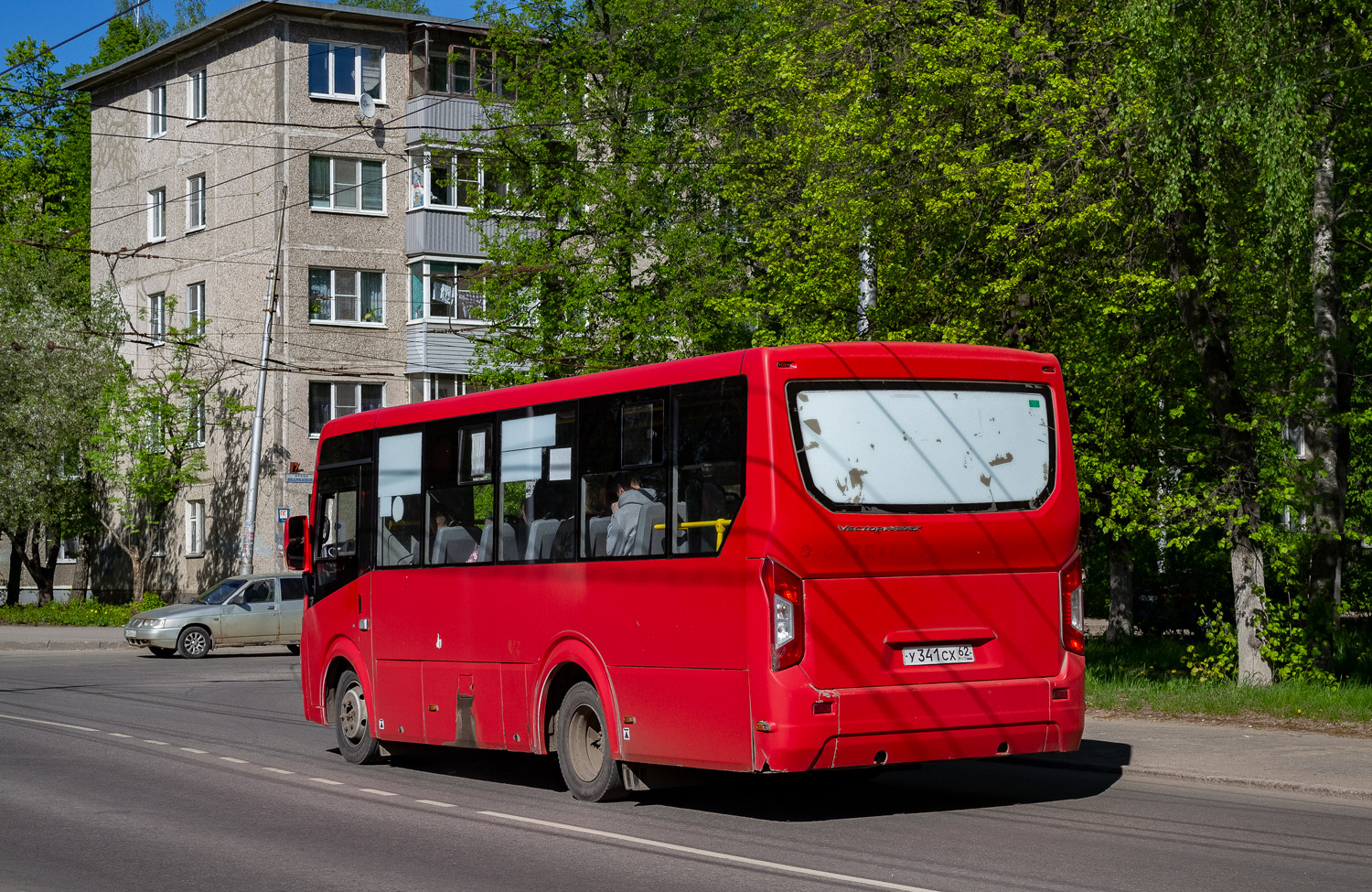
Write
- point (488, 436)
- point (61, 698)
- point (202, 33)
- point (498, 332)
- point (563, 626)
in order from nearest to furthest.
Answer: point (563, 626), point (488, 436), point (61, 698), point (498, 332), point (202, 33)

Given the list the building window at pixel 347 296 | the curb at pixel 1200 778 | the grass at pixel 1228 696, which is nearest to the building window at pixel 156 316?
the building window at pixel 347 296

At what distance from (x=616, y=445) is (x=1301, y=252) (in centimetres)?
955

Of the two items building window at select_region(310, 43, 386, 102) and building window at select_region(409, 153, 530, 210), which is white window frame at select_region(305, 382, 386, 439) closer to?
building window at select_region(409, 153, 530, 210)

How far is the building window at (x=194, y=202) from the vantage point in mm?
51188

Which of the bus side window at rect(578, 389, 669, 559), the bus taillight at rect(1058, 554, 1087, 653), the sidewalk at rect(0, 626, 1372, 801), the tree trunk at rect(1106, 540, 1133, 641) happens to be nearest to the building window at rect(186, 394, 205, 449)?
the tree trunk at rect(1106, 540, 1133, 641)

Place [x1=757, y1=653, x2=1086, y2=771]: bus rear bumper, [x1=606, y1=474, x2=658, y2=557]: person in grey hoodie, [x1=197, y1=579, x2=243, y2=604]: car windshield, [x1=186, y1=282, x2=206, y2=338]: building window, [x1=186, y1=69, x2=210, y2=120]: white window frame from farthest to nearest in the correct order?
[x1=186, y1=69, x2=210, y2=120]: white window frame
[x1=186, y1=282, x2=206, y2=338]: building window
[x1=197, y1=579, x2=243, y2=604]: car windshield
[x1=606, y1=474, x2=658, y2=557]: person in grey hoodie
[x1=757, y1=653, x2=1086, y2=771]: bus rear bumper

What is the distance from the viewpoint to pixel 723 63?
3278 cm

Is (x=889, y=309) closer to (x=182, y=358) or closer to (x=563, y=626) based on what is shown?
(x=563, y=626)

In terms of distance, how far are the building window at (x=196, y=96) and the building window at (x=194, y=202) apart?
184 cm

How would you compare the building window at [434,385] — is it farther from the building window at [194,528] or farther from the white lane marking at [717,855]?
the white lane marking at [717,855]

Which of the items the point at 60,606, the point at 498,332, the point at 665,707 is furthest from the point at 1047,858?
the point at 60,606

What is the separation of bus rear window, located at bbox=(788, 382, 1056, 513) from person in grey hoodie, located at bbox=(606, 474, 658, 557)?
4.43ft

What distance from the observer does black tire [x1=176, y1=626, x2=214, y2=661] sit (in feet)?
109

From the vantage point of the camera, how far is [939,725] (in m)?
10.3
